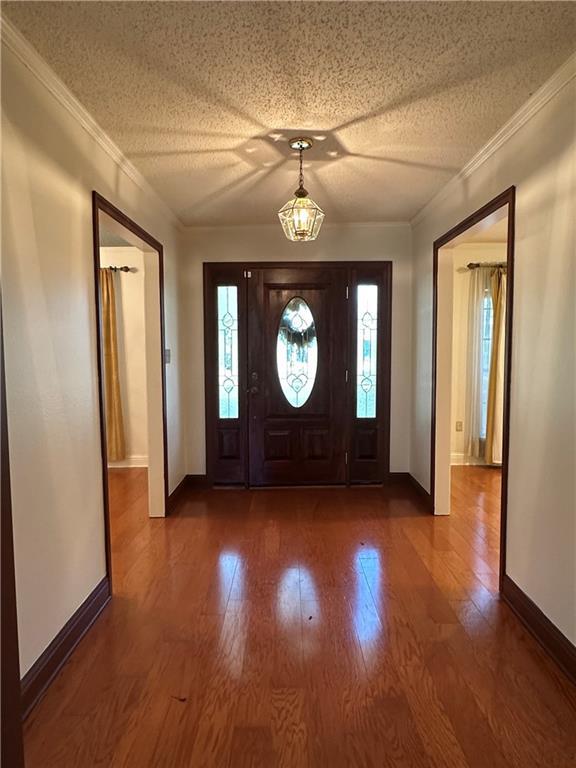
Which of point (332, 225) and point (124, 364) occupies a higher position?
point (332, 225)

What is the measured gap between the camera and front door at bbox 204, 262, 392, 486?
446cm

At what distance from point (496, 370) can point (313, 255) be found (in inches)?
95.3

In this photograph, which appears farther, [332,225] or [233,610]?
[332,225]

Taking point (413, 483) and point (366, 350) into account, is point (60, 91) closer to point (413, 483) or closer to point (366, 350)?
point (366, 350)

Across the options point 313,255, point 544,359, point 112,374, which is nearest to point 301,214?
point 544,359

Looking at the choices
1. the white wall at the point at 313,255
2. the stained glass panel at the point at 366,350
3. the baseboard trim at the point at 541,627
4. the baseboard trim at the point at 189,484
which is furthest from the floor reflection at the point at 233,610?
the stained glass panel at the point at 366,350

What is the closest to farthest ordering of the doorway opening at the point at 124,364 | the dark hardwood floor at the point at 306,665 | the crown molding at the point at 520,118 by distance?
1. the dark hardwood floor at the point at 306,665
2. the crown molding at the point at 520,118
3. the doorway opening at the point at 124,364

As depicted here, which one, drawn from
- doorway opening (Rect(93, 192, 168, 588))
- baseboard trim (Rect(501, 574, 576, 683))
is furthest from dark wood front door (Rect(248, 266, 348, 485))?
baseboard trim (Rect(501, 574, 576, 683))

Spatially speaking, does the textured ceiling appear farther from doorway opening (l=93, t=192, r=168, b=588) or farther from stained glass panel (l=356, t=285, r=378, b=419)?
doorway opening (l=93, t=192, r=168, b=588)

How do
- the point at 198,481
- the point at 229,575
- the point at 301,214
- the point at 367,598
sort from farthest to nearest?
the point at 198,481 < the point at 229,575 < the point at 301,214 < the point at 367,598

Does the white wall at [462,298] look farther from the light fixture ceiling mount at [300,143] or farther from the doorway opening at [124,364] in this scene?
the doorway opening at [124,364]

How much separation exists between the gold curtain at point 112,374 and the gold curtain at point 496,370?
4253 mm

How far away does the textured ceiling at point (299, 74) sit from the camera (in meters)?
1.62

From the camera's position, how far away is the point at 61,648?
202 centimetres
